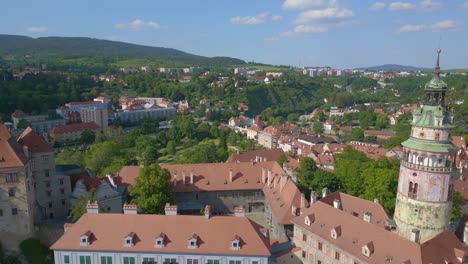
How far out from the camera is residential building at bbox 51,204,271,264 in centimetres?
3353

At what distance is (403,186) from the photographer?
39656mm

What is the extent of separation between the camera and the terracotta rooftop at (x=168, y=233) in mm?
33594

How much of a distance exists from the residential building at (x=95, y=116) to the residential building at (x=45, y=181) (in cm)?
9245

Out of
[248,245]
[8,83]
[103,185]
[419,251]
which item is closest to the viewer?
[419,251]

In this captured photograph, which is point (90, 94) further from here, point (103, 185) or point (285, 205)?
point (285, 205)

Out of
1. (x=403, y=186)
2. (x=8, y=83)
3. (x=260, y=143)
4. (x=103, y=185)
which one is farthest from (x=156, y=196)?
(x=8, y=83)

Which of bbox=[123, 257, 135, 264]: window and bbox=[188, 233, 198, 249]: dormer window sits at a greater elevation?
bbox=[188, 233, 198, 249]: dormer window

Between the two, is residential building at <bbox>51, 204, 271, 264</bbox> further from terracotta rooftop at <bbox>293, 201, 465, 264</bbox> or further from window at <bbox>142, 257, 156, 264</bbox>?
terracotta rooftop at <bbox>293, 201, 465, 264</bbox>

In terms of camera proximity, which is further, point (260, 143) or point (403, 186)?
point (260, 143)

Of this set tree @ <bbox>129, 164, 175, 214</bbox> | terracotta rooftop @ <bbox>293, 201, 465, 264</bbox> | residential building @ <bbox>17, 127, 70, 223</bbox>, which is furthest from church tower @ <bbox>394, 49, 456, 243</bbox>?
residential building @ <bbox>17, 127, 70, 223</bbox>

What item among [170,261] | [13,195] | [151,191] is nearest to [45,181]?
[13,195]

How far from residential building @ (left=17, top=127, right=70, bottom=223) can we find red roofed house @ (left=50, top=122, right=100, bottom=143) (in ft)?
246

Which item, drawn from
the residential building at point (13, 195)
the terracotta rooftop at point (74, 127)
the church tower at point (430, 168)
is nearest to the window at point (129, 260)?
the residential building at point (13, 195)

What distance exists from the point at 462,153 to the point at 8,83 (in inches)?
6280
